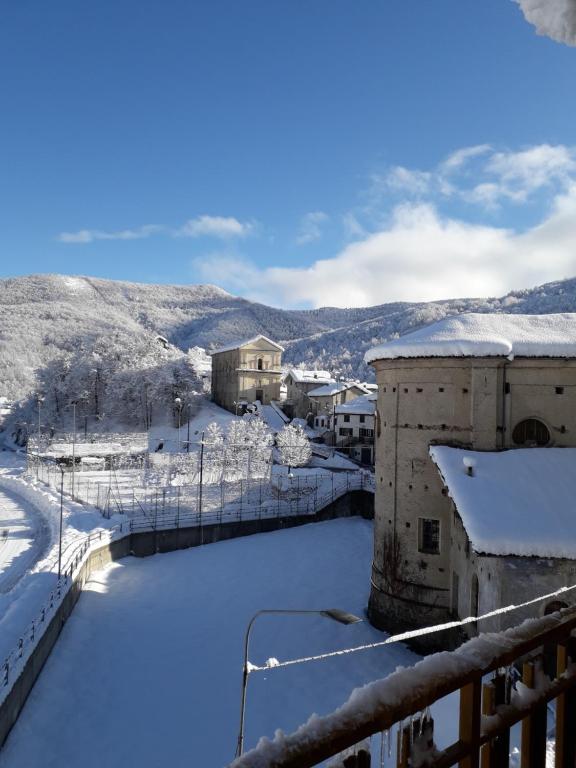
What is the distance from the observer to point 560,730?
2.68 metres

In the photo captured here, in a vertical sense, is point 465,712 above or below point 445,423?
below

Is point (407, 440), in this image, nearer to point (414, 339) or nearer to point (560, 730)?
point (414, 339)

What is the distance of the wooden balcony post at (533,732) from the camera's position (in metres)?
2.49

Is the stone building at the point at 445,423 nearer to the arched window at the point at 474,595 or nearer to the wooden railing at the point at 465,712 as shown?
the arched window at the point at 474,595

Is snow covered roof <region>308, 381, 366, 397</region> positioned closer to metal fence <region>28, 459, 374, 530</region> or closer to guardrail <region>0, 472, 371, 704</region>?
metal fence <region>28, 459, 374, 530</region>

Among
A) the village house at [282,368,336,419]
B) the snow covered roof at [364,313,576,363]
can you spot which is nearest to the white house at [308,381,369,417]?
the village house at [282,368,336,419]

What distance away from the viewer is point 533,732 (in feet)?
8.19

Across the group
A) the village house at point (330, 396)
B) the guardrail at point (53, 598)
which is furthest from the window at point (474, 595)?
the village house at point (330, 396)

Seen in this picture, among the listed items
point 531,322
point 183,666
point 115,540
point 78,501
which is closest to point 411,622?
point 183,666

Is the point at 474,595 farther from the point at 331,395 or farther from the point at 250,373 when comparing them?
the point at 250,373

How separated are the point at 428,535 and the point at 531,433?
16.4 ft

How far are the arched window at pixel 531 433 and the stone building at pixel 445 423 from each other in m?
0.03

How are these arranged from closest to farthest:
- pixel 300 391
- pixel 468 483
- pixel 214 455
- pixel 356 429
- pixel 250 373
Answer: pixel 468 483 → pixel 214 455 → pixel 356 429 → pixel 250 373 → pixel 300 391

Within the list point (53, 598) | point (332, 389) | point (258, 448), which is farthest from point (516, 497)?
point (332, 389)
